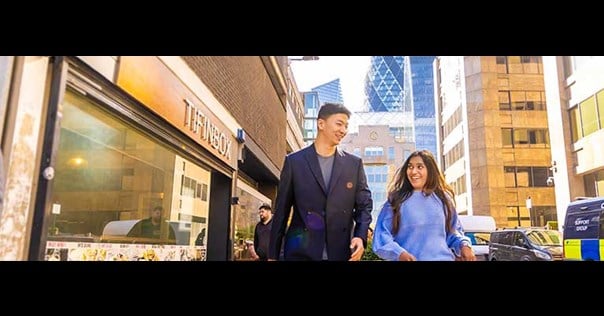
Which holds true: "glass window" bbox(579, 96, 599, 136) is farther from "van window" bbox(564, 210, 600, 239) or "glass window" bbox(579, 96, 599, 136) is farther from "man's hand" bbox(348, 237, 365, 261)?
"man's hand" bbox(348, 237, 365, 261)

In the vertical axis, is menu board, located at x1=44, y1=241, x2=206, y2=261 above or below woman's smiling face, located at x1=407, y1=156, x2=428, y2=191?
below

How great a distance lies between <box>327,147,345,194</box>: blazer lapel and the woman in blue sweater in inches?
9.8

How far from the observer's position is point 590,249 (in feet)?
12.8

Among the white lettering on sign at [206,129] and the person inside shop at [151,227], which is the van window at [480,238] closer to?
the person inside shop at [151,227]

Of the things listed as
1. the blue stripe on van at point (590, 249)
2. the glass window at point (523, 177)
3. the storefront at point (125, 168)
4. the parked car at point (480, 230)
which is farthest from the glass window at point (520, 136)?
the storefront at point (125, 168)

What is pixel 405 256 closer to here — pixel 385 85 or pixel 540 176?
pixel 385 85

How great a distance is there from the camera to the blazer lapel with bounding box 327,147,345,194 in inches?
80.1

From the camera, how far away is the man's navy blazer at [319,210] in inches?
78.7

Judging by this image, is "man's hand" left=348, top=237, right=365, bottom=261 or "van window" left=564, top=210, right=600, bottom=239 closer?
"man's hand" left=348, top=237, right=365, bottom=261

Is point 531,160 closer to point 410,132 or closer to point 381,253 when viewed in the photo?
point 410,132

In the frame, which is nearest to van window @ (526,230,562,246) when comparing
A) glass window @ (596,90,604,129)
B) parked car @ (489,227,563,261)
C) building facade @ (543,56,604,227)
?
parked car @ (489,227,563,261)

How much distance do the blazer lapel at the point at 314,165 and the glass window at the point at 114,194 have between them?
1057 mm
